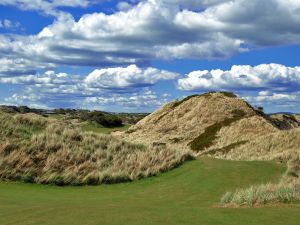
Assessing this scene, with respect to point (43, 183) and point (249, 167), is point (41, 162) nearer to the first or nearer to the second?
point (43, 183)

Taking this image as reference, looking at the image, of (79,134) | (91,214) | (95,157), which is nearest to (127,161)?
(95,157)

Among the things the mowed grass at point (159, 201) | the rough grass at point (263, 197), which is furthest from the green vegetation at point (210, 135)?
the rough grass at point (263, 197)

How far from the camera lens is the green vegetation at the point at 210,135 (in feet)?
152

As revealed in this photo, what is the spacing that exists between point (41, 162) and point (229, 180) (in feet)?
29.9

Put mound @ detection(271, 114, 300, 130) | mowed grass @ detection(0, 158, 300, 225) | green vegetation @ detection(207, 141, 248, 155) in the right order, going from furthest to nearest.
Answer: mound @ detection(271, 114, 300, 130) < green vegetation @ detection(207, 141, 248, 155) < mowed grass @ detection(0, 158, 300, 225)

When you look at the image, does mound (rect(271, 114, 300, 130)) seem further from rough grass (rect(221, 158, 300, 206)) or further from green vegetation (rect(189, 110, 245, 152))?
rough grass (rect(221, 158, 300, 206))

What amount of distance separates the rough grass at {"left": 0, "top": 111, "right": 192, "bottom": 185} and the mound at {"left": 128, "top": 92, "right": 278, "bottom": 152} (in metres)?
16.1

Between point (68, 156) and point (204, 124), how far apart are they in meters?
29.6

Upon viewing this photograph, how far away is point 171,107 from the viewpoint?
6200 cm

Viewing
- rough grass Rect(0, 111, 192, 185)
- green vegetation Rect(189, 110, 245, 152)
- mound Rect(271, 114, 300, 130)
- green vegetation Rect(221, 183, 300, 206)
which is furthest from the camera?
mound Rect(271, 114, 300, 130)

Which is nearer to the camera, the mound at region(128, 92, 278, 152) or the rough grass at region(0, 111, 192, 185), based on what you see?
the rough grass at region(0, 111, 192, 185)

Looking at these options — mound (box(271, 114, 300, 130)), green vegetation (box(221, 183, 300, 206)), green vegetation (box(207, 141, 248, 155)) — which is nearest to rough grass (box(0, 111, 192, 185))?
green vegetation (box(221, 183, 300, 206))

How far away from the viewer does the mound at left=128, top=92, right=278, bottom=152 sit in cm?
4719

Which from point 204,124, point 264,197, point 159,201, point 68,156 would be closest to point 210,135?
point 204,124
